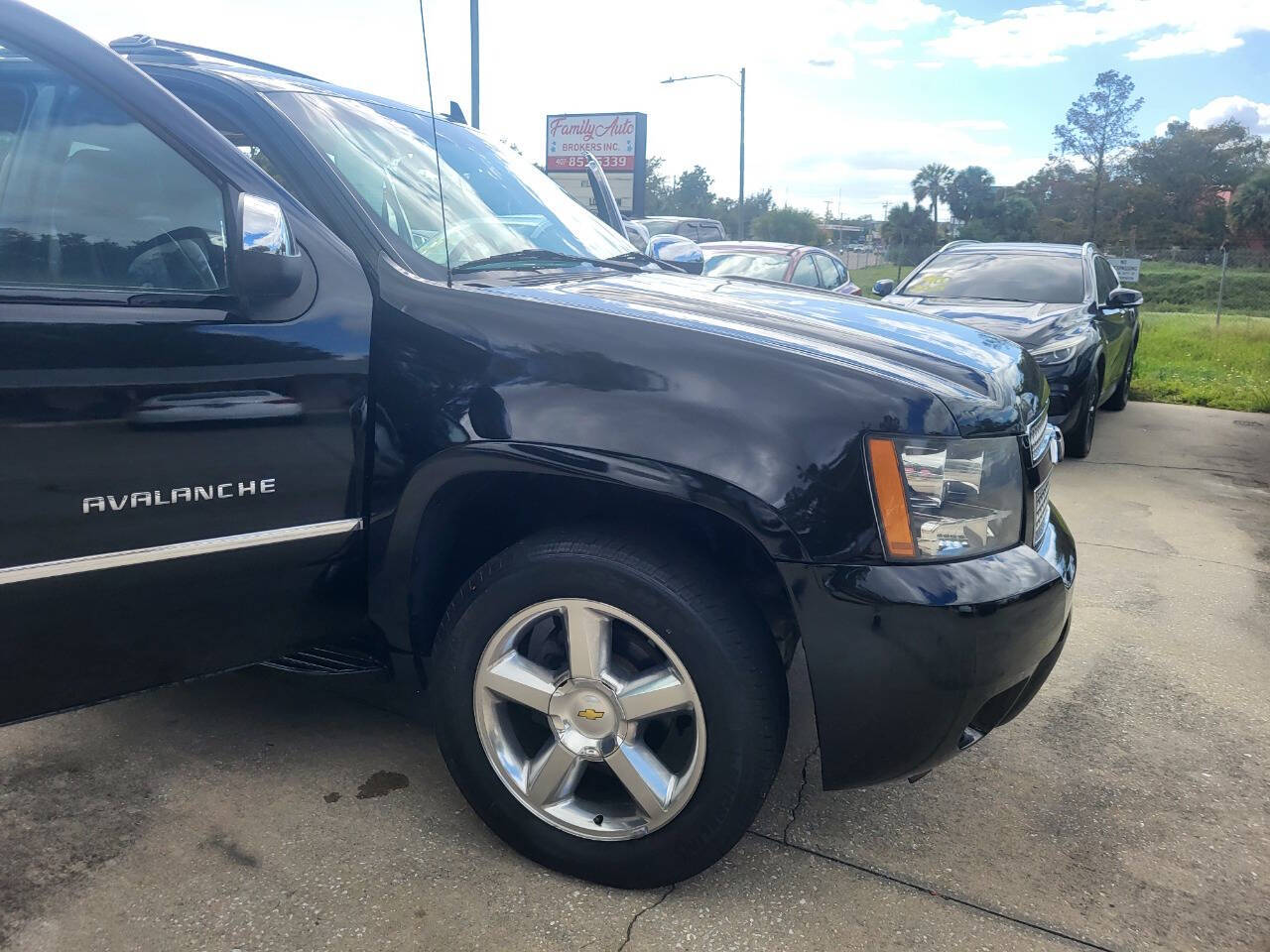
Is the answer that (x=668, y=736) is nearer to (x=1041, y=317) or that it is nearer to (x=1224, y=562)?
(x=1224, y=562)

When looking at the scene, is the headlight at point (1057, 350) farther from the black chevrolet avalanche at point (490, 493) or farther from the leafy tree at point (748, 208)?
the leafy tree at point (748, 208)

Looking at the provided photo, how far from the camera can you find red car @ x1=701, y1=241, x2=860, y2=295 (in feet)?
32.5

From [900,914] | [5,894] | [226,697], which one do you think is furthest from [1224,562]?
[5,894]

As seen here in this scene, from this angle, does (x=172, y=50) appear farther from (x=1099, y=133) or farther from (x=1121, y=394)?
(x=1099, y=133)

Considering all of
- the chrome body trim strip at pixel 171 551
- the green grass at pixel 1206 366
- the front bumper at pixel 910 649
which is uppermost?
the chrome body trim strip at pixel 171 551

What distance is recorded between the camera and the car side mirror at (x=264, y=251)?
206 centimetres

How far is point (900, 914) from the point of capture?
235cm

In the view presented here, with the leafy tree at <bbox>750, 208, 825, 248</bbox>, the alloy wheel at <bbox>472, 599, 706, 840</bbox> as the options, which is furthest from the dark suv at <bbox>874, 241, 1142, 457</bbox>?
the leafy tree at <bbox>750, 208, 825, 248</bbox>

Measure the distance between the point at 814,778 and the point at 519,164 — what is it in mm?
2283

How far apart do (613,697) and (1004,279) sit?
7.05 m

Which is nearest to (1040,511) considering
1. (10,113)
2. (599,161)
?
(10,113)

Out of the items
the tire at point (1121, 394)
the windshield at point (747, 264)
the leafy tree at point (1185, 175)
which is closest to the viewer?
the windshield at point (747, 264)

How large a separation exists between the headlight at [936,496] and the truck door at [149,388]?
1178mm

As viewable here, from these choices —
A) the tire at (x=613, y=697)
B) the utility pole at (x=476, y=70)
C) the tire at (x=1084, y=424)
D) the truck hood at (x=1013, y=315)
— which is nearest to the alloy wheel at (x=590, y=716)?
the tire at (x=613, y=697)
